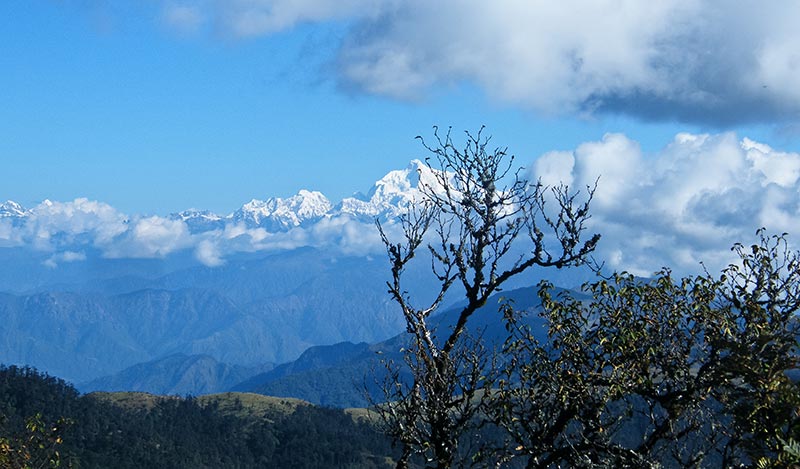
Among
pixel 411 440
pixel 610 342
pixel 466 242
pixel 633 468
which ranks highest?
pixel 466 242

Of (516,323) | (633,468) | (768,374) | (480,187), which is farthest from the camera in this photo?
(516,323)

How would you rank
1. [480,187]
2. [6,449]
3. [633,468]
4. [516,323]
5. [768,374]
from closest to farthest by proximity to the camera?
[768,374] < [633,468] < [480,187] < [516,323] < [6,449]

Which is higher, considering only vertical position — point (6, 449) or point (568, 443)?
point (6, 449)

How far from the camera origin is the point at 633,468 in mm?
20266

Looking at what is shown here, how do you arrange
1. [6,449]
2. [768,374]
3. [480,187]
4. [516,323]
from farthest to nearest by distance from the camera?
[6,449], [516,323], [480,187], [768,374]

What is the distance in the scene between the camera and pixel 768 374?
18547 millimetres

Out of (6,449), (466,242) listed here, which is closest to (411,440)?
(466,242)

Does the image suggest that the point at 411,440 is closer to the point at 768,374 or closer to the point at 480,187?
the point at 480,187

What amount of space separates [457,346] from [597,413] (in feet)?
12.5

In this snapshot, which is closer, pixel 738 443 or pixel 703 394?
pixel 738 443

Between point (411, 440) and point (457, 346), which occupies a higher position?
point (457, 346)

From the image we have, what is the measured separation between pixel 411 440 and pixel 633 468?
5.21 metres

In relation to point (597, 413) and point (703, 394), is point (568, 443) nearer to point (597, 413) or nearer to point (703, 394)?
point (597, 413)

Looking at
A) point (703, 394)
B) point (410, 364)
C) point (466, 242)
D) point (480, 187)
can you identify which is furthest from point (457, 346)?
point (703, 394)
